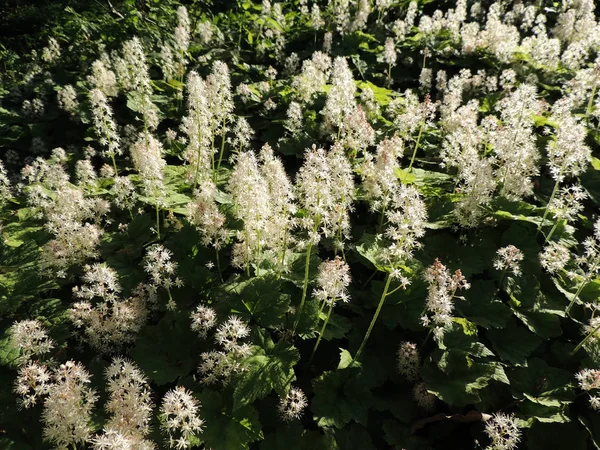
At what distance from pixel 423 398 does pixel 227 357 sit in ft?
5.39

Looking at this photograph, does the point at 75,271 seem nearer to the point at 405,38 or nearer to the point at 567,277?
the point at 567,277

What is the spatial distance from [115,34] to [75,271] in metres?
4.72

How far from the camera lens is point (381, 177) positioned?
13.4ft

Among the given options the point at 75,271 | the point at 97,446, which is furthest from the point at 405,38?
the point at 97,446

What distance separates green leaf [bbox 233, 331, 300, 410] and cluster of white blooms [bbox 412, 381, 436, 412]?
1085 millimetres

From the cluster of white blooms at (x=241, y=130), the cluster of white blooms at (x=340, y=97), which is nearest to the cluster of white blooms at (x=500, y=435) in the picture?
the cluster of white blooms at (x=340, y=97)

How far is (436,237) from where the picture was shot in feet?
14.4

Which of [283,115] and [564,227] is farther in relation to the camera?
[283,115]

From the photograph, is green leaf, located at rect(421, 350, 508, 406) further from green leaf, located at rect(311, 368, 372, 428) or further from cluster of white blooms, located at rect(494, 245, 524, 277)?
cluster of white blooms, located at rect(494, 245, 524, 277)

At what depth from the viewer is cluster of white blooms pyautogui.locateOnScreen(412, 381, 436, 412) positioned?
3312 millimetres

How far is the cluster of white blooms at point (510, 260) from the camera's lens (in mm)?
3791

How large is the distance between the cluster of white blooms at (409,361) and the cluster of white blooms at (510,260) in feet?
3.94

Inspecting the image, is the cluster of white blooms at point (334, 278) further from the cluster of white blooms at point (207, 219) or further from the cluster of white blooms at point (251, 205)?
the cluster of white blooms at point (207, 219)

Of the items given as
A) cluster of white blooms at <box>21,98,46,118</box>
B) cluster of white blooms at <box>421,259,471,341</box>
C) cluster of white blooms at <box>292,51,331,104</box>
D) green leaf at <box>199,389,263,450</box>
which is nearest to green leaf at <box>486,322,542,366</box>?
cluster of white blooms at <box>421,259,471,341</box>
